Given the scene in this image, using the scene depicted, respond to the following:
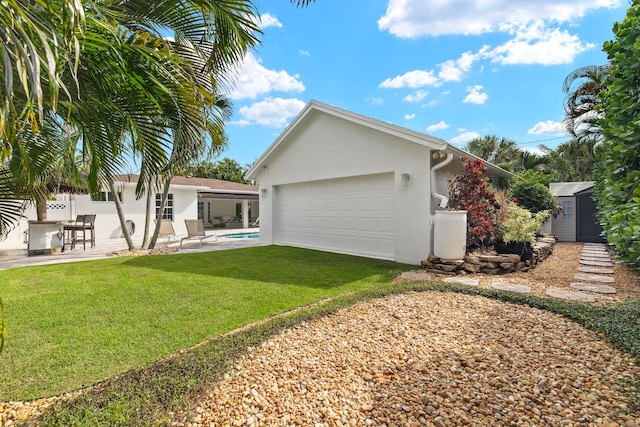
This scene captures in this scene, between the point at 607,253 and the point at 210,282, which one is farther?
the point at 607,253

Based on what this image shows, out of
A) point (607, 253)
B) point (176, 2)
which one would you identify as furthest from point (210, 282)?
point (607, 253)

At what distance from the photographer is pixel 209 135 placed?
4297 mm

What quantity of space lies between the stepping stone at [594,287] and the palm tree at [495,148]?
24941 millimetres

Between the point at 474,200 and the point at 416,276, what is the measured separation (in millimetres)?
2919

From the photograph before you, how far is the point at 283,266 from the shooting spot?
8648 mm

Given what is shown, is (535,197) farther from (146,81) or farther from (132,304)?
(146,81)

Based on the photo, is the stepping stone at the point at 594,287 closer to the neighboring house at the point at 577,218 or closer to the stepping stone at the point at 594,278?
the stepping stone at the point at 594,278

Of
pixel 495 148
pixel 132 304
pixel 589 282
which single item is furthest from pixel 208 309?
pixel 495 148

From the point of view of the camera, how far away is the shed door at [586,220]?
1484 centimetres

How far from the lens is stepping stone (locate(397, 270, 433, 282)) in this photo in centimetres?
703

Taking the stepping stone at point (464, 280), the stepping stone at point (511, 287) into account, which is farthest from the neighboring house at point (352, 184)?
the stepping stone at point (511, 287)

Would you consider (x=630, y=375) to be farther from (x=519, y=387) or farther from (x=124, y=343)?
(x=124, y=343)

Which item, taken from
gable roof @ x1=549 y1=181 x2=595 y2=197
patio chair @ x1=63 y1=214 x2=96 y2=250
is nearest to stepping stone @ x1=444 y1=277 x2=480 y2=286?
gable roof @ x1=549 y1=181 x2=595 y2=197

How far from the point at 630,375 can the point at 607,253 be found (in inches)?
427
